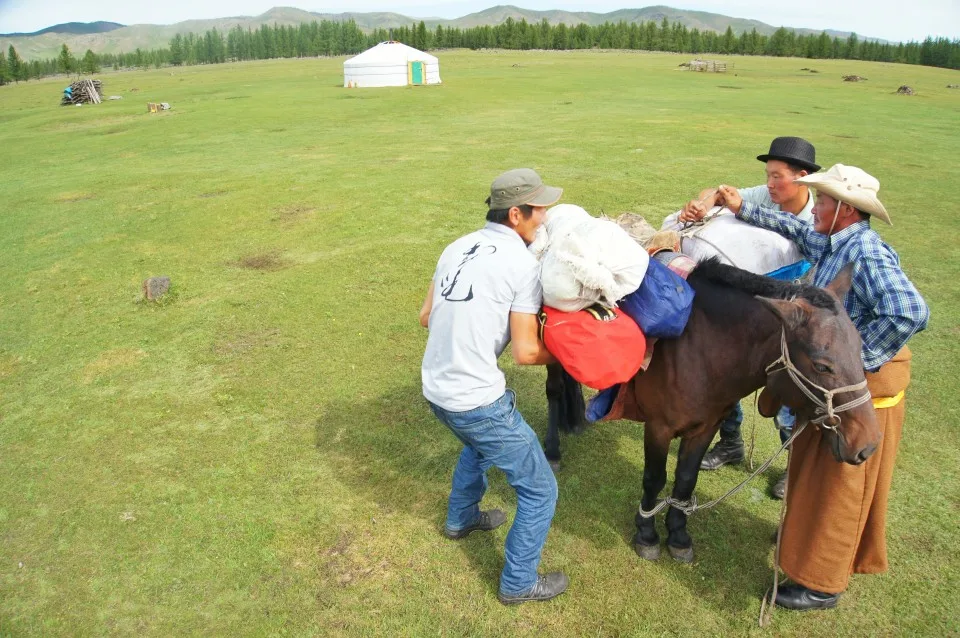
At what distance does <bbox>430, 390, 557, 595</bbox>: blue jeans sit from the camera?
10.7 ft

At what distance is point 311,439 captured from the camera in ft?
17.2

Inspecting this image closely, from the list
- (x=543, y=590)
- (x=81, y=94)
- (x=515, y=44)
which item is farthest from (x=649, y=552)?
(x=515, y=44)

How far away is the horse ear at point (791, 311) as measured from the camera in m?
2.86

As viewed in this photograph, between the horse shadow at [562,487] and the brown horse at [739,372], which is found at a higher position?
the brown horse at [739,372]

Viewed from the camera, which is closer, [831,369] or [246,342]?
[831,369]

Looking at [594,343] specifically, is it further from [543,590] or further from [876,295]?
[543,590]

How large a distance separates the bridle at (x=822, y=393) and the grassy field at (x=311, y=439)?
4.55 feet

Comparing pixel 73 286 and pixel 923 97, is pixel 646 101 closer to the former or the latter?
pixel 923 97

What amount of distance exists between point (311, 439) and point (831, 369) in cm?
395

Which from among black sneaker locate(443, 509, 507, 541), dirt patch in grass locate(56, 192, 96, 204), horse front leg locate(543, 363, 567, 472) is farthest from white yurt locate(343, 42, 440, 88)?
black sneaker locate(443, 509, 507, 541)

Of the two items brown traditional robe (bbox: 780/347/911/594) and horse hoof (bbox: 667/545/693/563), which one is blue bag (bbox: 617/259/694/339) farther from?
horse hoof (bbox: 667/545/693/563)

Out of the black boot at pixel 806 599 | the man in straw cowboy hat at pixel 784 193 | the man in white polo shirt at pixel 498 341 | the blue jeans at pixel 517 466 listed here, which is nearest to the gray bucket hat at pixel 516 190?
the man in white polo shirt at pixel 498 341

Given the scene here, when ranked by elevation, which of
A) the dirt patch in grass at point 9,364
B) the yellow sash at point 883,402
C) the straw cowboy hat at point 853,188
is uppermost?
the straw cowboy hat at point 853,188

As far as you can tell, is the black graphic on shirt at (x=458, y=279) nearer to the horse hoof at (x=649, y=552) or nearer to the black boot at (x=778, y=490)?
the horse hoof at (x=649, y=552)
